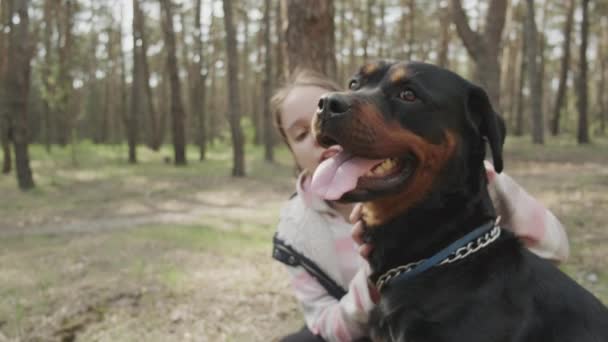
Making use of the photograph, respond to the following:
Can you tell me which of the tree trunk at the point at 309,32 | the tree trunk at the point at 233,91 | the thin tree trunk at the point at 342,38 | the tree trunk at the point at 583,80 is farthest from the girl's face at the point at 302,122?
the thin tree trunk at the point at 342,38

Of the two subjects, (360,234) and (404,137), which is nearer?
(404,137)

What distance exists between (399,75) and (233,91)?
15.7 meters

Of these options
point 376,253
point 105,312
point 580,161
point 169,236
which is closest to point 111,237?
point 169,236

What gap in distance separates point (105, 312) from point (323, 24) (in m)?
5.24

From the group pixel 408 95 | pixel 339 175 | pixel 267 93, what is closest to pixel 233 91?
pixel 267 93

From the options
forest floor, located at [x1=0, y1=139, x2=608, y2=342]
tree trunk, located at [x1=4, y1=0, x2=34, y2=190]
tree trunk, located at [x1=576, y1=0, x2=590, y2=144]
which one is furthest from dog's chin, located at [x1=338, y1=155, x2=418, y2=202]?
tree trunk, located at [x1=576, y1=0, x2=590, y2=144]

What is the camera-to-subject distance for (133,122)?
22016mm

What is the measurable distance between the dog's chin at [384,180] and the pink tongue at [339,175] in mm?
24

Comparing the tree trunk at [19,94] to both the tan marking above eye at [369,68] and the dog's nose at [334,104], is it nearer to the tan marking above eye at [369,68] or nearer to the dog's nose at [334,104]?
the tan marking above eye at [369,68]

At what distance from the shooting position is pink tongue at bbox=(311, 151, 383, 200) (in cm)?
203

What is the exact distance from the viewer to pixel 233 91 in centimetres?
1752

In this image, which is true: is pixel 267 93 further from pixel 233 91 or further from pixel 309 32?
pixel 309 32

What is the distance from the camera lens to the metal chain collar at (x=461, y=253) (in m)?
2.03

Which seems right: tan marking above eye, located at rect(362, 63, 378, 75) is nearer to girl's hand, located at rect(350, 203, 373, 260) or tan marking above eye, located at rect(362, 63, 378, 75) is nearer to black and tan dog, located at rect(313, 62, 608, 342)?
black and tan dog, located at rect(313, 62, 608, 342)
